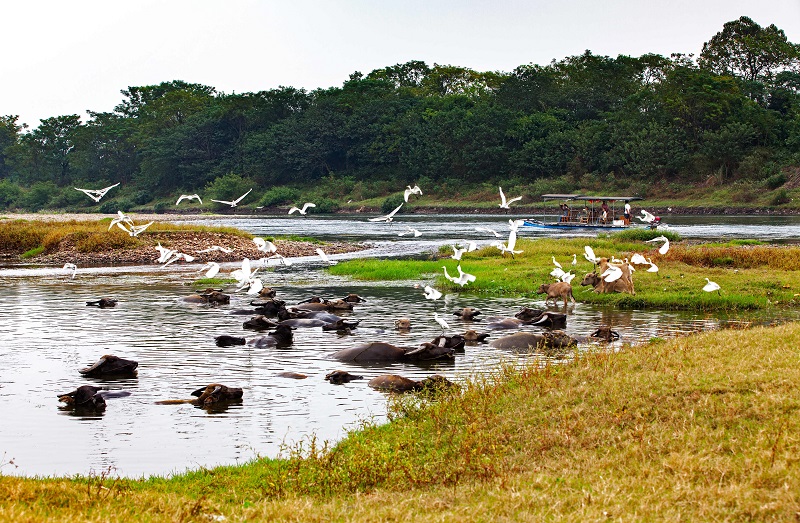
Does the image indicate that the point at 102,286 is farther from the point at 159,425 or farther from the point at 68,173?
the point at 68,173

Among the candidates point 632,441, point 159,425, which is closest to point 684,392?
point 632,441

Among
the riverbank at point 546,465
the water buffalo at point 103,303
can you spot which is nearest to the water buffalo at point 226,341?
the riverbank at point 546,465

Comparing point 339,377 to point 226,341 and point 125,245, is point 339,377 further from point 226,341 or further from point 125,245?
point 125,245

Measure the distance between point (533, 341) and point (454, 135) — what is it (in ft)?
272

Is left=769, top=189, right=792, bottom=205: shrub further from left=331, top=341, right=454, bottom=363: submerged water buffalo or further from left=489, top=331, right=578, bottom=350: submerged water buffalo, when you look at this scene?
left=331, top=341, right=454, bottom=363: submerged water buffalo

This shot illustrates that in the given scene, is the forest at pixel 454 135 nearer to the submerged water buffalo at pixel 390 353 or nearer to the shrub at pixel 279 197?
the shrub at pixel 279 197

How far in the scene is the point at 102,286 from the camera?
2869 cm

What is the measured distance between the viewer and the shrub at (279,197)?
101m

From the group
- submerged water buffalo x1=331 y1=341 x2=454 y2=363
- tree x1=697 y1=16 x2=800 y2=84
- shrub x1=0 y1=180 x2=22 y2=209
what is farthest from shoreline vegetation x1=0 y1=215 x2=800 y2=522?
shrub x1=0 y1=180 x2=22 y2=209

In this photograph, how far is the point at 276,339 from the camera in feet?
55.6

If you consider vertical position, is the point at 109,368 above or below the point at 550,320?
below

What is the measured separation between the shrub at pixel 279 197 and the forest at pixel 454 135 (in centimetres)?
23

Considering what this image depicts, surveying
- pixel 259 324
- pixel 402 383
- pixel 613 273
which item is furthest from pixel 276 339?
pixel 613 273

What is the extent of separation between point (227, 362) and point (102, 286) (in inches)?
601
